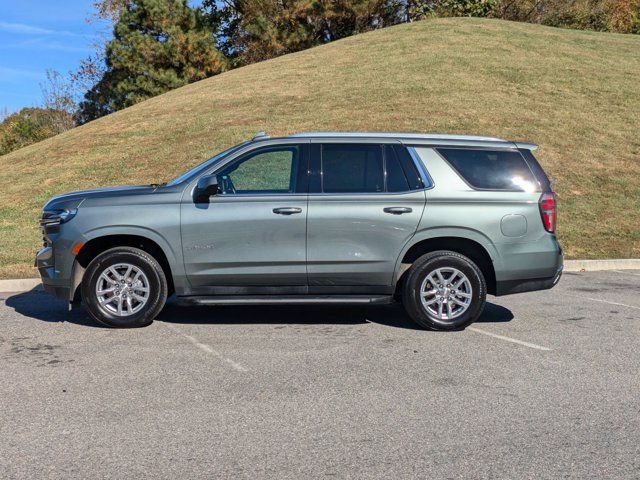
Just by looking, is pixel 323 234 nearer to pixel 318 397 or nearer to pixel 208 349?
pixel 208 349

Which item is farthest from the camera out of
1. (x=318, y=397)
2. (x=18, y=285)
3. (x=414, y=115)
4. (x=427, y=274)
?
(x=414, y=115)

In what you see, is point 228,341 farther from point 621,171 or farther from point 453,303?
point 621,171

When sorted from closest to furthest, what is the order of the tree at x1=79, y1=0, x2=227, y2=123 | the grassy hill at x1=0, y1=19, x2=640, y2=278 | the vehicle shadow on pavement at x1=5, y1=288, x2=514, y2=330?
the vehicle shadow on pavement at x1=5, y1=288, x2=514, y2=330
the grassy hill at x1=0, y1=19, x2=640, y2=278
the tree at x1=79, y1=0, x2=227, y2=123

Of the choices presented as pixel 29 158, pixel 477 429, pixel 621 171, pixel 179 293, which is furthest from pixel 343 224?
pixel 29 158

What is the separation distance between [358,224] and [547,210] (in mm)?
1933

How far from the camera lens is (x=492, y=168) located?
25.2 feet

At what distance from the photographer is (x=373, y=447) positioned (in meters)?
4.38

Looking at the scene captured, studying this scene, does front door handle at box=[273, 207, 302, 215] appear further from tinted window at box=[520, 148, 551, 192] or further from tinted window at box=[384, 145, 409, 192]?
tinted window at box=[520, 148, 551, 192]

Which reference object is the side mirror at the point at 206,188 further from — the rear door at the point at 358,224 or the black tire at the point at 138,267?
the rear door at the point at 358,224

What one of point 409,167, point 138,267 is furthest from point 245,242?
point 409,167

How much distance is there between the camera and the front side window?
24.8 feet

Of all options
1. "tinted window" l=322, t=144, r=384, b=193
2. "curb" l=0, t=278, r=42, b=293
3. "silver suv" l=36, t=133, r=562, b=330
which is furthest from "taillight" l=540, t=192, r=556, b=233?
"curb" l=0, t=278, r=42, b=293

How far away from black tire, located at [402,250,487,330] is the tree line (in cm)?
3886

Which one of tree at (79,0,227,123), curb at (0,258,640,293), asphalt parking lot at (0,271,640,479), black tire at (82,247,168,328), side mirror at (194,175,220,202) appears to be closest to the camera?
asphalt parking lot at (0,271,640,479)
